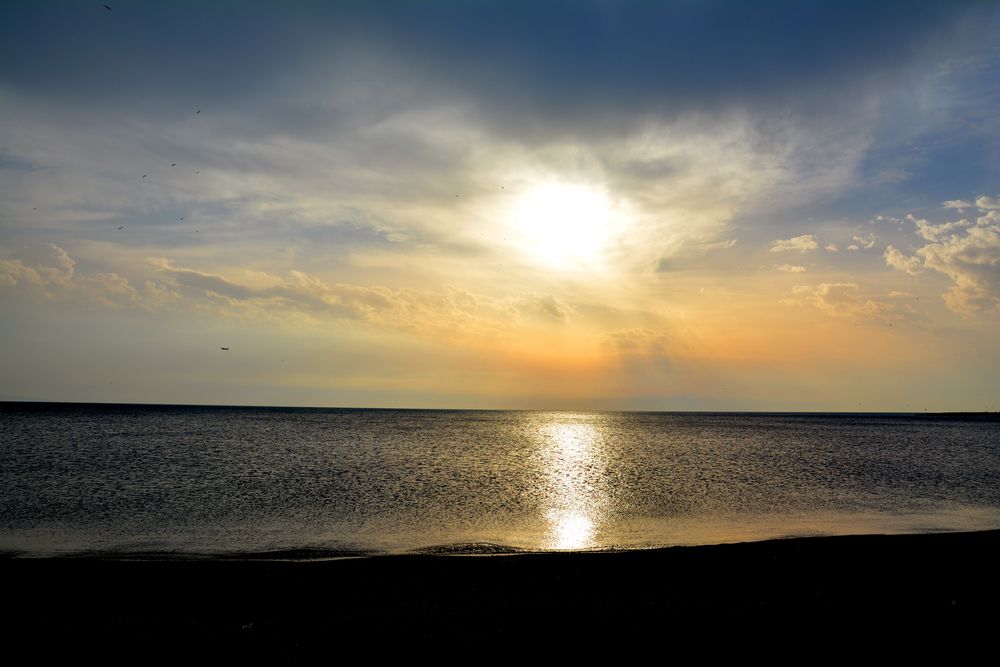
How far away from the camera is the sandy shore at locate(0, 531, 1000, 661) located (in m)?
13.0

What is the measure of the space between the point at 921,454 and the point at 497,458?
177ft

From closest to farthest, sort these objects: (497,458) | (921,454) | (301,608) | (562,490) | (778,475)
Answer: (301,608) < (562,490) < (778,475) < (497,458) < (921,454)

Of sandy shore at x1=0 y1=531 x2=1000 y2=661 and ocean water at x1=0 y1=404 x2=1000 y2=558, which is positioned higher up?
sandy shore at x1=0 y1=531 x2=1000 y2=661

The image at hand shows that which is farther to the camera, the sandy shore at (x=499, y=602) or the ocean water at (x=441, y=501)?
the ocean water at (x=441, y=501)

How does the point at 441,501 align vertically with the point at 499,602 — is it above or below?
Result: below

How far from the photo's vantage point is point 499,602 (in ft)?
51.0

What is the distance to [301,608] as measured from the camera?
15094 mm

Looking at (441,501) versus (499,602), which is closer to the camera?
(499,602)

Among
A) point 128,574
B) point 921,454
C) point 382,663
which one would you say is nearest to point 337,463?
point 128,574

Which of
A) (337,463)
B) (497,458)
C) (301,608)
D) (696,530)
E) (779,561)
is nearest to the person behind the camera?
(301,608)

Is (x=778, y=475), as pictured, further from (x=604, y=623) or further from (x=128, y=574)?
(x=128, y=574)

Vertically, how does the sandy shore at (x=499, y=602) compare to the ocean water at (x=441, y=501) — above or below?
above

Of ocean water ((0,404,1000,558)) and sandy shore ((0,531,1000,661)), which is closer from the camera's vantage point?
sandy shore ((0,531,1000,661))

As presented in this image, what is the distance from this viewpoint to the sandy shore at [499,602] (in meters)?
13.0
